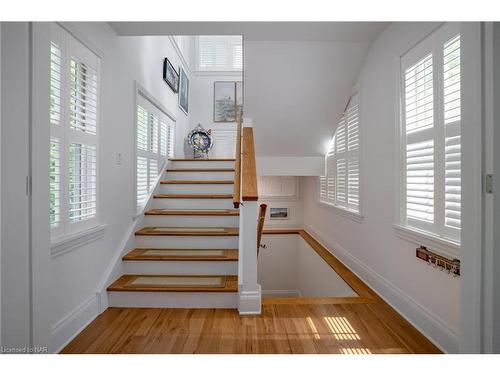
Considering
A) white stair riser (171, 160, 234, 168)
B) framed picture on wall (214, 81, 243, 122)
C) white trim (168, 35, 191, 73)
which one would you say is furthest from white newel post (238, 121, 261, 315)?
framed picture on wall (214, 81, 243, 122)

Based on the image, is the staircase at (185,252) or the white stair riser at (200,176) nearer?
the staircase at (185,252)

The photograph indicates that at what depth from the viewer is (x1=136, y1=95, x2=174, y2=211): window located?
119 inches

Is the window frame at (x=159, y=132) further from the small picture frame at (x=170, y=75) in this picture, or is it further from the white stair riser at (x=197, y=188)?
the small picture frame at (x=170, y=75)

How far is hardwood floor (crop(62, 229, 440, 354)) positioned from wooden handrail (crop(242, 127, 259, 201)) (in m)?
0.91

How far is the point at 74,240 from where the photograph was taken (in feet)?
6.04

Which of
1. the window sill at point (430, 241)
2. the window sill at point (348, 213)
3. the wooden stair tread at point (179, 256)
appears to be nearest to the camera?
the window sill at point (430, 241)

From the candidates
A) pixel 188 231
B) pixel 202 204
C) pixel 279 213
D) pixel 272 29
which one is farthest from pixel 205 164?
pixel 272 29

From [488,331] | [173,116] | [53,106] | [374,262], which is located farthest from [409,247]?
[173,116]

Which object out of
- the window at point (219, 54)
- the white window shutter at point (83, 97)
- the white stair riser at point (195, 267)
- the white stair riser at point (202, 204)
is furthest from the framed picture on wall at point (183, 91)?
the white stair riser at point (195, 267)

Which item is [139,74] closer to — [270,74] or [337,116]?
[270,74]

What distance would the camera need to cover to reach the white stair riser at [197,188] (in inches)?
137

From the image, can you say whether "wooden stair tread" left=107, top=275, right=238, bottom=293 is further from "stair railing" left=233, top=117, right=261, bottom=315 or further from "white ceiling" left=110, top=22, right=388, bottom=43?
"white ceiling" left=110, top=22, right=388, bottom=43

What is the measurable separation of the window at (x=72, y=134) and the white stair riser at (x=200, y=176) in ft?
5.55

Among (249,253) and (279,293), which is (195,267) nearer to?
(249,253)
